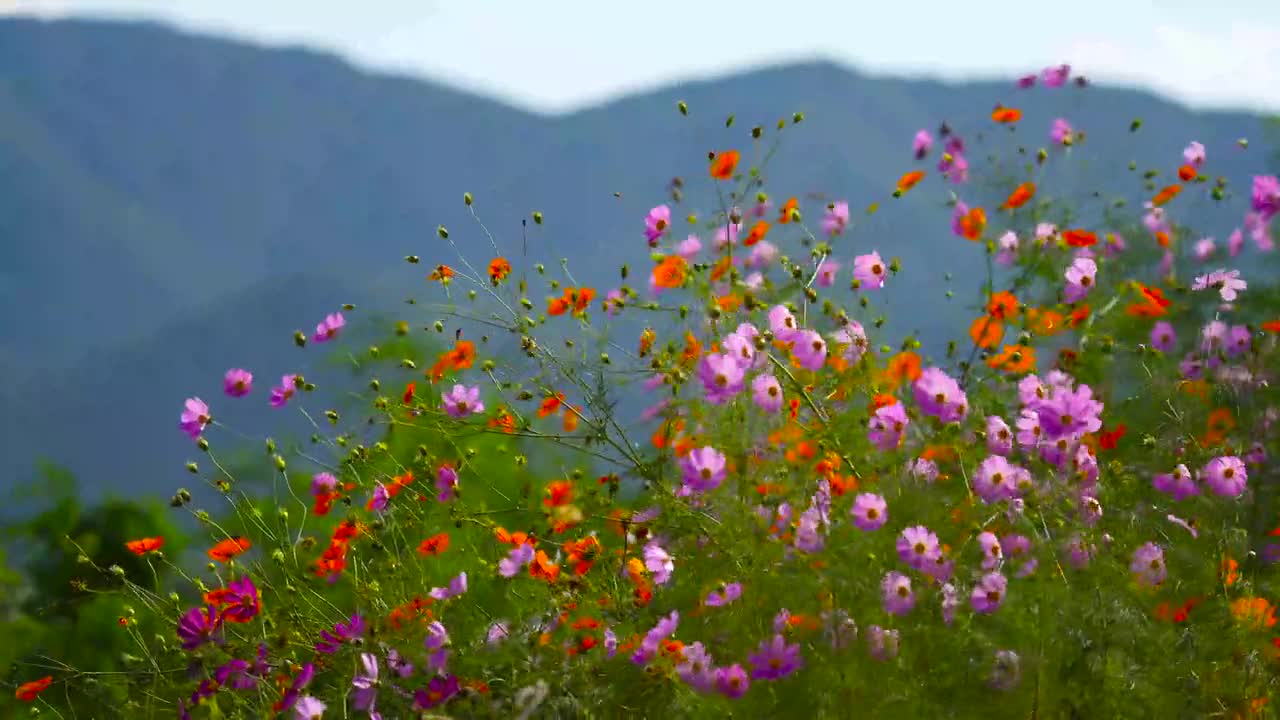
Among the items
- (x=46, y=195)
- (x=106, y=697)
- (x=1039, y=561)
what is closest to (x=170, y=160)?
(x=46, y=195)

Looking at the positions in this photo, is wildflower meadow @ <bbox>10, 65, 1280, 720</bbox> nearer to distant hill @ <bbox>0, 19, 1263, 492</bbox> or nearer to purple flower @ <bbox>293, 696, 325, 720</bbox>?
purple flower @ <bbox>293, 696, 325, 720</bbox>

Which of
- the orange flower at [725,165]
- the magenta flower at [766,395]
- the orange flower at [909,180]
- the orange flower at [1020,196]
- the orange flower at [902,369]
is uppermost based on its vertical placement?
the orange flower at [725,165]

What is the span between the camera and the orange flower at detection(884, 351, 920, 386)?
215 cm

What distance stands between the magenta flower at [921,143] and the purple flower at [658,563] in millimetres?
1608

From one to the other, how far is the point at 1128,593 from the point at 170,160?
2273 cm

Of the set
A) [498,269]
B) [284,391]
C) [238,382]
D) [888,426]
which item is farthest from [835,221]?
[238,382]

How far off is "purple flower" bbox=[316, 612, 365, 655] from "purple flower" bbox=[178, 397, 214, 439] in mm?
668

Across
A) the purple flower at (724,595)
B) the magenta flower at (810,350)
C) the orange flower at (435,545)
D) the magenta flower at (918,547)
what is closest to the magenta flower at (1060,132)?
the magenta flower at (810,350)

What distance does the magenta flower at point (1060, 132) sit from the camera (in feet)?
10.2

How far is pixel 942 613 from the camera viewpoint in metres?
1.77

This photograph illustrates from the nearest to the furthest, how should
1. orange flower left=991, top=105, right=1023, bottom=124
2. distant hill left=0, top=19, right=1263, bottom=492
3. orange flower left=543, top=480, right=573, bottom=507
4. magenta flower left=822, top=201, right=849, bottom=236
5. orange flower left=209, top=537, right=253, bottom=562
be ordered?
orange flower left=543, top=480, right=573, bottom=507
orange flower left=209, top=537, right=253, bottom=562
magenta flower left=822, top=201, right=849, bottom=236
orange flower left=991, top=105, right=1023, bottom=124
distant hill left=0, top=19, right=1263, bottom=492

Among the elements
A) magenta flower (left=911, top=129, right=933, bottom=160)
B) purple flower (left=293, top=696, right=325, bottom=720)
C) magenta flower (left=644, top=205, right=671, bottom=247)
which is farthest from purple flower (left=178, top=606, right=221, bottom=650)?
magenta flower (left=911, top=129, right=933, bottom=160)

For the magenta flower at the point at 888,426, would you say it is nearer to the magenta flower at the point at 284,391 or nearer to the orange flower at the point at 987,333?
the orange flower at the point at 987,333

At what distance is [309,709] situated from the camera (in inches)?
69.4
